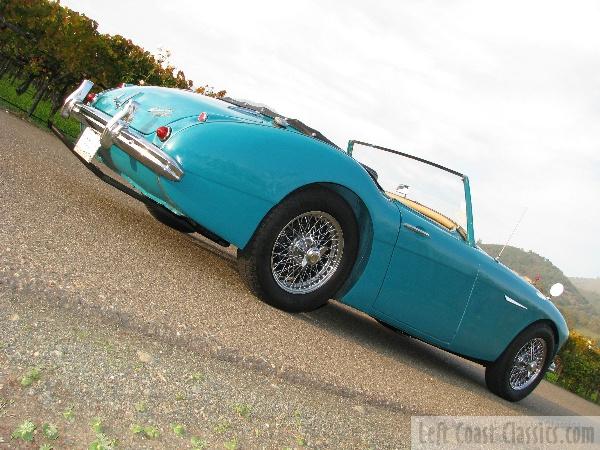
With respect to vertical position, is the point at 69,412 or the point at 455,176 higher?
the point at 455,176

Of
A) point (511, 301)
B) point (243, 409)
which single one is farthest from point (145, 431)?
point (511, 301)

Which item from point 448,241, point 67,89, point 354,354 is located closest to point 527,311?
point 448,241

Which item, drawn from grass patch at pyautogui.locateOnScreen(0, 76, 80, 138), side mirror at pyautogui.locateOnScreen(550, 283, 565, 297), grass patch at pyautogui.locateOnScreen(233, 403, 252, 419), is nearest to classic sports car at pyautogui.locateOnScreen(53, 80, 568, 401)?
side mirror at pyautogui.locateOnScreen(550, 283, 565, 297)

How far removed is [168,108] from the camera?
408 centimetres

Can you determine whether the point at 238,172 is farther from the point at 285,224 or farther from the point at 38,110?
the point at 38,110

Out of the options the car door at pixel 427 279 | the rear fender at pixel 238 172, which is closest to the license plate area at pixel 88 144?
Answer: the rear fender at pixel 238 172

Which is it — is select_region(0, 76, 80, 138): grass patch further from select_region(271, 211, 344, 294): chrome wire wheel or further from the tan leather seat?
select_region(271, 211, 344, 294): chrome wire wheel

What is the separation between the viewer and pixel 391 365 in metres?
4.37

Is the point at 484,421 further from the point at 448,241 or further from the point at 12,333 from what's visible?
the point at 12,333

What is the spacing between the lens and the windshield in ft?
16.6

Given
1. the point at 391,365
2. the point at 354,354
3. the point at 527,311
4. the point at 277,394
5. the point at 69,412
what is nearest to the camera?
the point at 69,412

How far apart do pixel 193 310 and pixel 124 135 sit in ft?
4.03

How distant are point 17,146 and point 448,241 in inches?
191

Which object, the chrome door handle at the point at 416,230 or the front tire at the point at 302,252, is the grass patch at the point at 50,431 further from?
the chrome door handle at the point at 416,230
